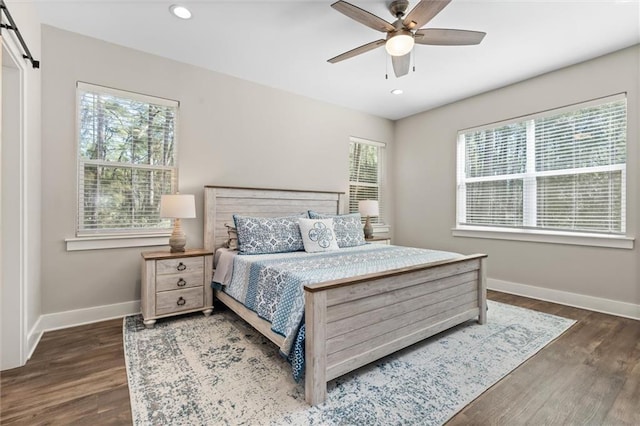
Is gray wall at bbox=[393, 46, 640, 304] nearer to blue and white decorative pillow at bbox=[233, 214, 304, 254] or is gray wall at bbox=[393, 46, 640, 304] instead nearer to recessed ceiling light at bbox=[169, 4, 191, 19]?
blue and white decorative pillow at bbox=[233, 214, 304, 254]

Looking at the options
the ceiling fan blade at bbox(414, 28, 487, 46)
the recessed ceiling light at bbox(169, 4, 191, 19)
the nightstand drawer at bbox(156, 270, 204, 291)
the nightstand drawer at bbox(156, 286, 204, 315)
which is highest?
the recessed ceiling light at bbox(169, 4, 191, 19)

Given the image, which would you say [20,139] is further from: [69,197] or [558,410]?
[558,410]

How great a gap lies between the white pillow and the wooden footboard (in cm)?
120

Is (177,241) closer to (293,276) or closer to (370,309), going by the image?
(293,276)

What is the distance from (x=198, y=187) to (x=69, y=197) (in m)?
1.15

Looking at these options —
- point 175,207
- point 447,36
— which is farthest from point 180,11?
point 447,36

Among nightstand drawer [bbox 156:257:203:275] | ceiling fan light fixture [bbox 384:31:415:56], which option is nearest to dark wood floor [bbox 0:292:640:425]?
nightstand drawer [bbox 156:257:203:275]

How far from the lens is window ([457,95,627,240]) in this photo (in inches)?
126

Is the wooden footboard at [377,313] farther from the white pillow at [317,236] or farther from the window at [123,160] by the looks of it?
the window at [123,160]

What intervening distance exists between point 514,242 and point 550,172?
954mm

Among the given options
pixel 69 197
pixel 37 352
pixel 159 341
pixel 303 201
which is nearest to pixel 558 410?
pixel 159 341

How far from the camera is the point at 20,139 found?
2074 millimetres

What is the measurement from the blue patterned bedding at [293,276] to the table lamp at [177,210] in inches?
24.4

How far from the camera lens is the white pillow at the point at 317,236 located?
323 cm
